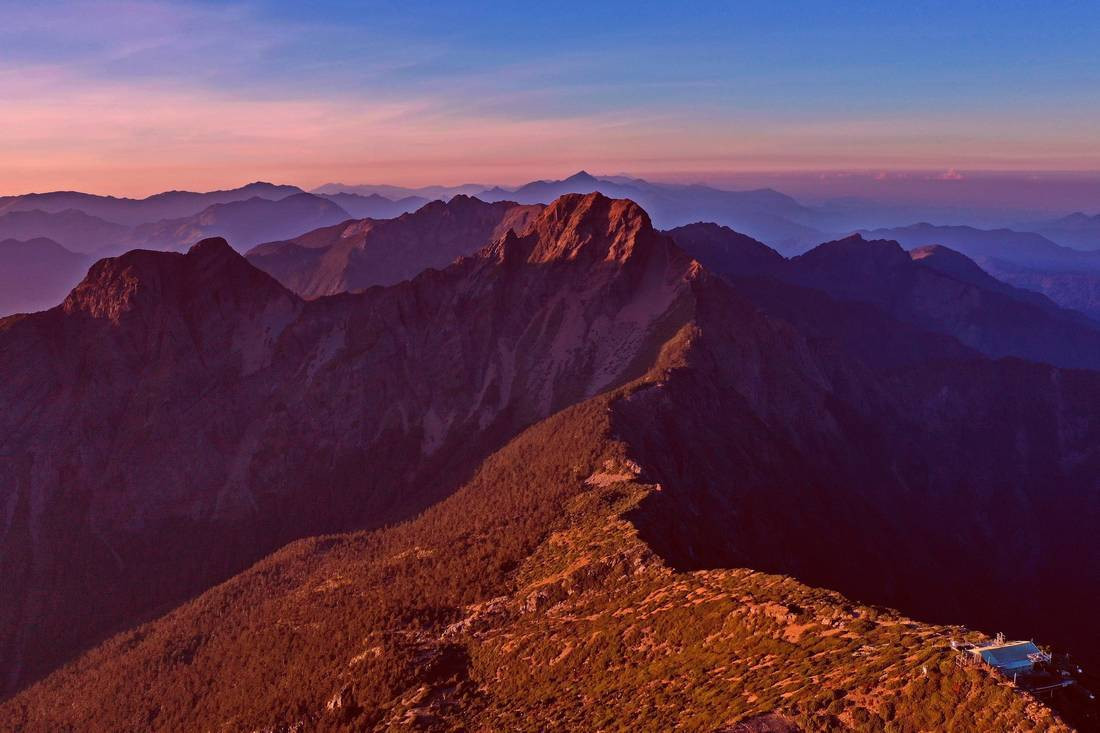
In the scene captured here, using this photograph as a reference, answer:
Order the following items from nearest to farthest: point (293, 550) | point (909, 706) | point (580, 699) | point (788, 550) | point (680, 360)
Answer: point (909, 706) < point (580, 699) < point (788, 550) < point (293, 550) < point (680, 360)

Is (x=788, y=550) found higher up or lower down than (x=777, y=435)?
lower down

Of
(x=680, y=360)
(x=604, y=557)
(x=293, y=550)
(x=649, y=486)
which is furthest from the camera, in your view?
(x=680, y=360)

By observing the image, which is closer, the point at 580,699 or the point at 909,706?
the point at 909,706

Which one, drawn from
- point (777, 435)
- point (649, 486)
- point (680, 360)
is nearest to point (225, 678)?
point (649, 486)

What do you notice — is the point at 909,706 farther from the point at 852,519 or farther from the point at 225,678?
the point at 852,519

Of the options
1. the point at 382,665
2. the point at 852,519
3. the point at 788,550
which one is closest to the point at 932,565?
the point at 852,519

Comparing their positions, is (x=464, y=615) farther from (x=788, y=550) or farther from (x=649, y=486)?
(x=788, y=550)

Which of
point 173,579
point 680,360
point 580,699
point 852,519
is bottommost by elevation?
point 173,579
